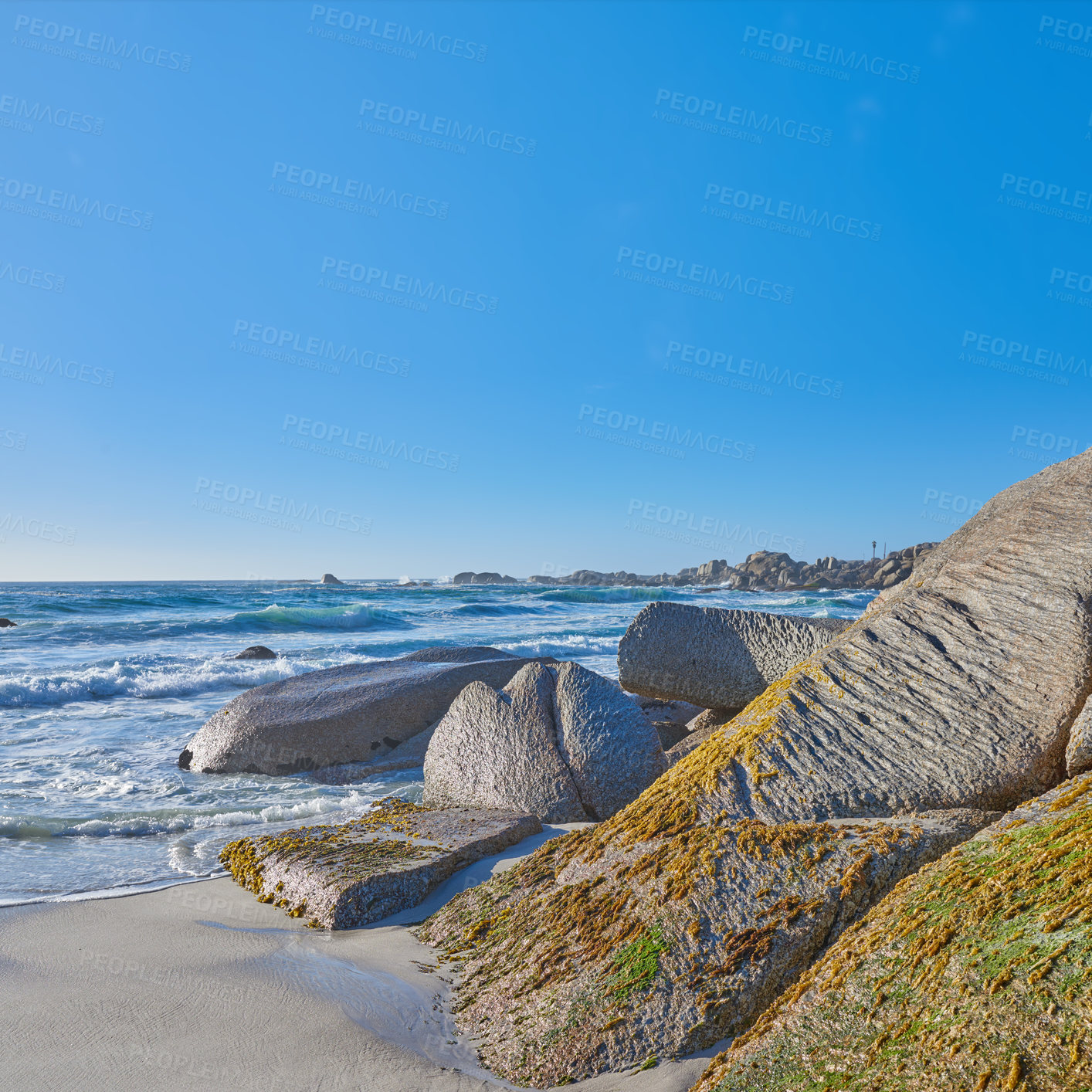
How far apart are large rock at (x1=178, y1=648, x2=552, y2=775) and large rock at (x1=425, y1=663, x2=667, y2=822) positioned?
7.51 ft

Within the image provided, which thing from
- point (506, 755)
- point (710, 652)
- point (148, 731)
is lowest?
point (148, 731)

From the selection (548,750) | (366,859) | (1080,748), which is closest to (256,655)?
(548,750)

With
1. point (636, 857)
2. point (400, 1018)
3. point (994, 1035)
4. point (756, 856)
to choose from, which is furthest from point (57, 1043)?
point (994, 1035)

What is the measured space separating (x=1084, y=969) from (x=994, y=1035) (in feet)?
0.59

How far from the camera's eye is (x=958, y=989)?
1.37 meters

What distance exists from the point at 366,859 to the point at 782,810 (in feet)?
6.31

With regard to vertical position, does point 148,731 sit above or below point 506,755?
below

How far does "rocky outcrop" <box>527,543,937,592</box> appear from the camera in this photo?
200ft

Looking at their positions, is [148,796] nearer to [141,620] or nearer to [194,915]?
[194,915]

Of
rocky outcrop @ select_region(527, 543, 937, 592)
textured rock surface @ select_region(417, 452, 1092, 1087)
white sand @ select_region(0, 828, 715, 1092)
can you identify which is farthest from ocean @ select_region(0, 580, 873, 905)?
rocky outcrop @ select_region(527, 543, 937, 592)

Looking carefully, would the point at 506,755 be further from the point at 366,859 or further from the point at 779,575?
the point at 779,575

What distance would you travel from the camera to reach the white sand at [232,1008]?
80.3 inches

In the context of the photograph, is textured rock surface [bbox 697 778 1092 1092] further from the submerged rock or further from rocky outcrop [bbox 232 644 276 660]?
rocky outcrop [bbox 232 644 276 660]

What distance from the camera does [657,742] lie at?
4.66 meters
